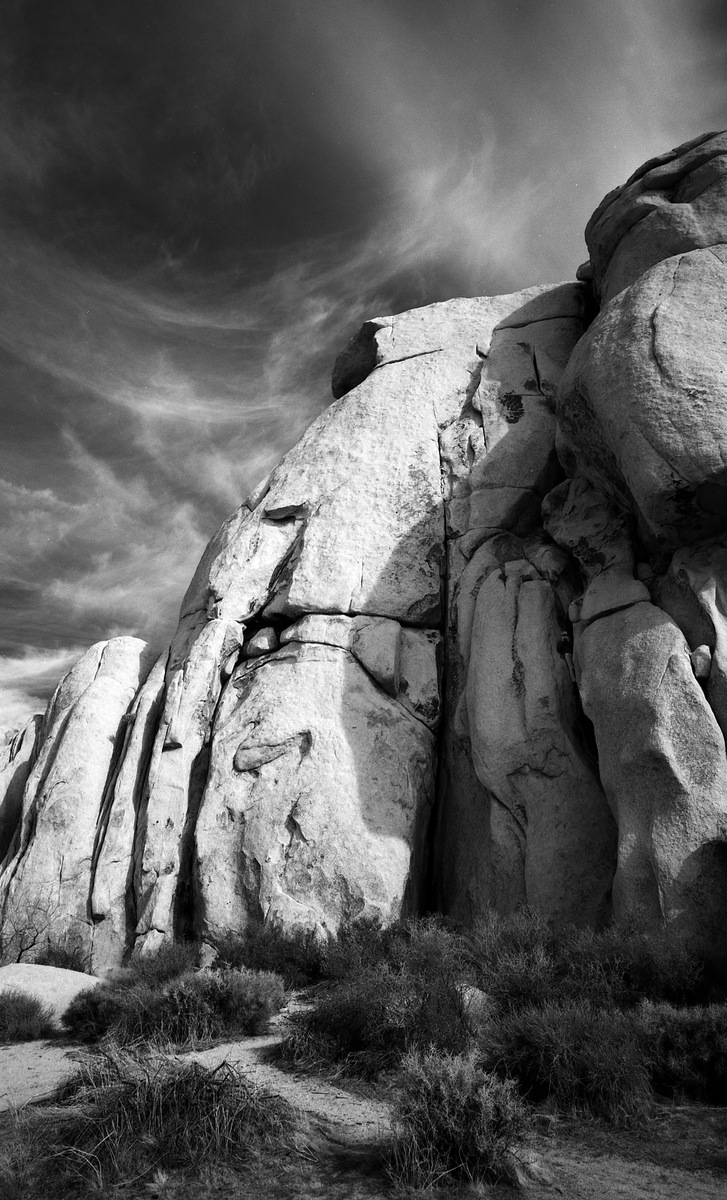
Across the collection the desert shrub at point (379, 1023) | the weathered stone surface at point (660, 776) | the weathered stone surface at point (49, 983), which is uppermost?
the weathered stone surface at point (660, 776)

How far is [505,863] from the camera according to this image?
10953mm

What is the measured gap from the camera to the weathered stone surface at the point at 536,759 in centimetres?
1050

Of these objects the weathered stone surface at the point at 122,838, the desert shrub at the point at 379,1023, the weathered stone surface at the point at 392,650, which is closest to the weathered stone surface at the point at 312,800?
the weathered stone surface at the point at 392,650

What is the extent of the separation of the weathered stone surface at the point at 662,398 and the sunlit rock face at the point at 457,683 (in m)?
0.04

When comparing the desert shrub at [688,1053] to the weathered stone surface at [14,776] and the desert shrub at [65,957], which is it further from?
the weathered stone surface at [14,776]

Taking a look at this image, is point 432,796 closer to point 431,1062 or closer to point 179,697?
point 179,697

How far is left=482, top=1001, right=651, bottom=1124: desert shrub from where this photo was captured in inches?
218

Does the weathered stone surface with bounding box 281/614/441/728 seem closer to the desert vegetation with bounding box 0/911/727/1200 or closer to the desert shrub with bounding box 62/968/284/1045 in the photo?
the desert vegetation with bounding box 0/911/727/1200

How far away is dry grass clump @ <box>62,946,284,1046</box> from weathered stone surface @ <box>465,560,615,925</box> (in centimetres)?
394

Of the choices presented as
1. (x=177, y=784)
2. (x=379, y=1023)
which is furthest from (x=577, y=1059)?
(x=177, y=784)

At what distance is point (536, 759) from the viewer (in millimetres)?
11227

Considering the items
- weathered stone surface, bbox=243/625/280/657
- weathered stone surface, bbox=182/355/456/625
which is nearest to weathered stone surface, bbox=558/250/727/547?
weathered stone surface, bbox=182/355/456/625

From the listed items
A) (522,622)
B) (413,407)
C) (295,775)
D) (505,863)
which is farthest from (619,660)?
(413,407)

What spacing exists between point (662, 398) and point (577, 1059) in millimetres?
8445
